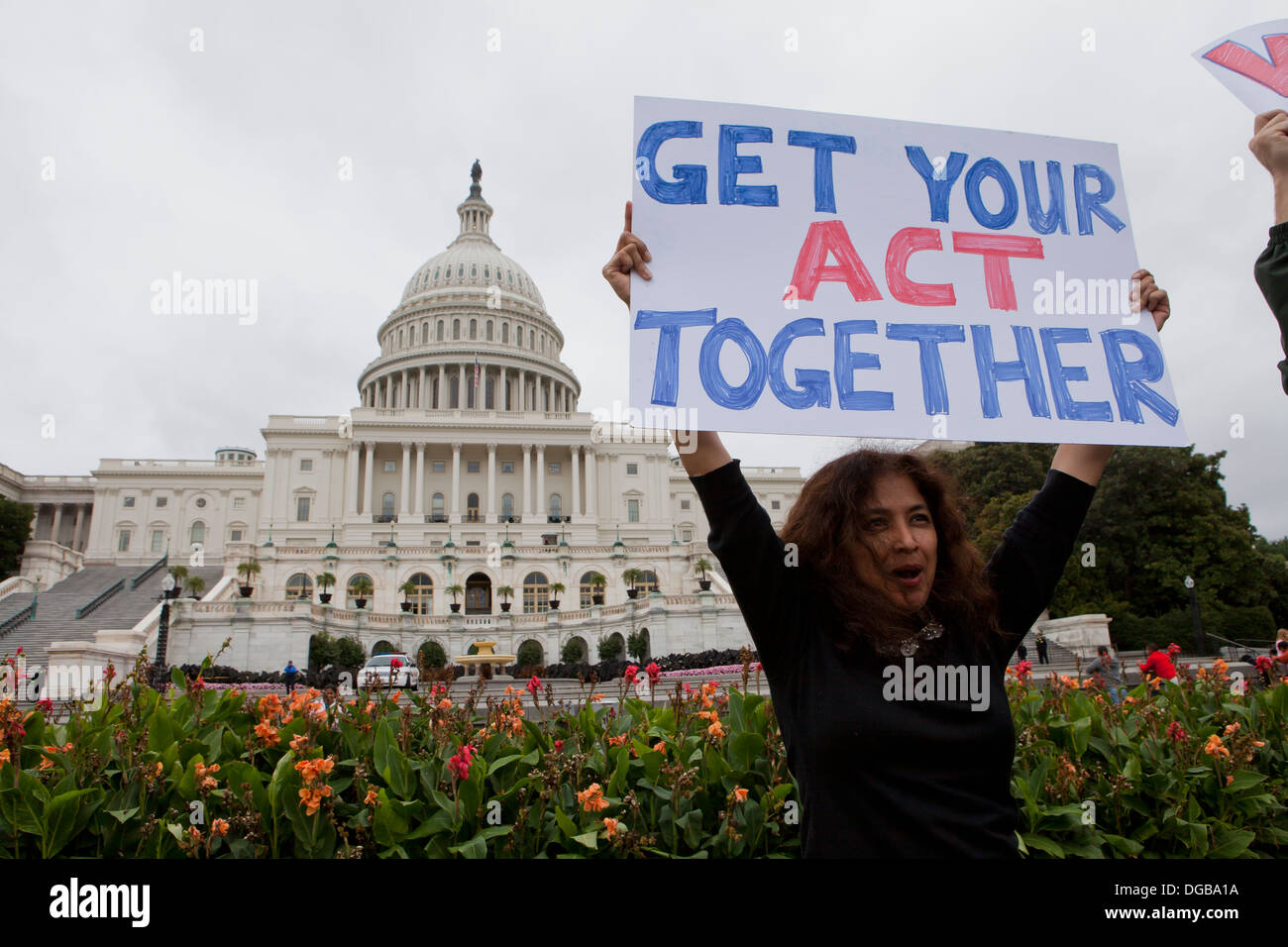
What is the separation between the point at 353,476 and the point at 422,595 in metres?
26.0

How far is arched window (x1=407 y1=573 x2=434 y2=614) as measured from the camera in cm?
5384

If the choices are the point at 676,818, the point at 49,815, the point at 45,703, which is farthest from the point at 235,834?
the point at 45,703

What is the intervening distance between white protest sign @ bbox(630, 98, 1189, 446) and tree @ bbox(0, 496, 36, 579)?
256 feet

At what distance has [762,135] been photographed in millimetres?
3600

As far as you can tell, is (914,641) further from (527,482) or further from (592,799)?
(527,482)

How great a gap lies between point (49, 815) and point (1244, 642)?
3985 cm

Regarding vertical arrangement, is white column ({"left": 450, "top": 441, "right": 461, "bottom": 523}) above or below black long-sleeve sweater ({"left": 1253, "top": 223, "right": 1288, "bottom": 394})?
above

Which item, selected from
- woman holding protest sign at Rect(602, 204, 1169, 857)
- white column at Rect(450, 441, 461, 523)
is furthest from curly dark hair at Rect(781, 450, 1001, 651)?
white column at Rect(450, 441, 461, 523)

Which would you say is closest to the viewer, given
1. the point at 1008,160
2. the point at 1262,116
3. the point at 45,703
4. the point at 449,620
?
the point at 1262,116

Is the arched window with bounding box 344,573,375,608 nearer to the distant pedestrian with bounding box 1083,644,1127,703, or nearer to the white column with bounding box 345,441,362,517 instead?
the white column with bounding box 345,441,362,517

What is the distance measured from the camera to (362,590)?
49.4 meters

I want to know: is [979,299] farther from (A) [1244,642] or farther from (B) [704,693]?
(A) [1244,642]

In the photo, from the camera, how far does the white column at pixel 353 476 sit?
74.9 metres
